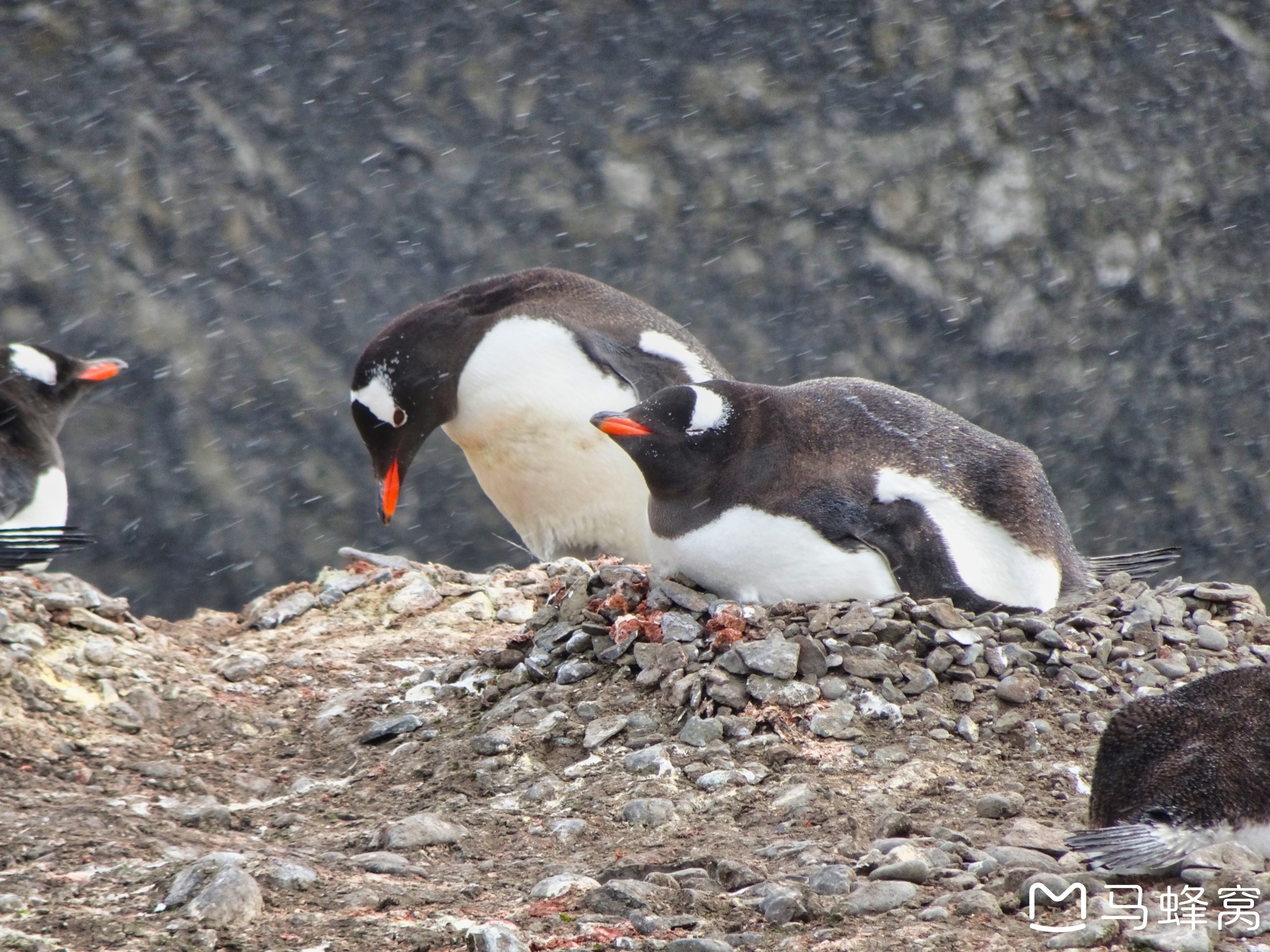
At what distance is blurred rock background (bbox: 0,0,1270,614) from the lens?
6.83m

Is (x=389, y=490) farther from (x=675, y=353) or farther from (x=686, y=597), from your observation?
(x=686, y=597)

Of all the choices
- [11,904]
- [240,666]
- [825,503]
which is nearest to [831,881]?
[11,904]

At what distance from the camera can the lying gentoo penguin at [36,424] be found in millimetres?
4133

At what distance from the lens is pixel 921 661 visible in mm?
2699

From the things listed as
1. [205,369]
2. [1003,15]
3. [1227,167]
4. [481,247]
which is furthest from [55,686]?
[1227,167]

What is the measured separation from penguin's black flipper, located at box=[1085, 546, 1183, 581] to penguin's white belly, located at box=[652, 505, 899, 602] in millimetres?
1018

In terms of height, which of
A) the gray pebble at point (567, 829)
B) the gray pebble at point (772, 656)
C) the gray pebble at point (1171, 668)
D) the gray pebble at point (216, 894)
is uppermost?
the gray pebble at point (216, 894)

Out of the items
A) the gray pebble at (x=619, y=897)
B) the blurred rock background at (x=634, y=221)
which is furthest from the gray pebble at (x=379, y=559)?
the blurred rock background at (x=634, y=221)

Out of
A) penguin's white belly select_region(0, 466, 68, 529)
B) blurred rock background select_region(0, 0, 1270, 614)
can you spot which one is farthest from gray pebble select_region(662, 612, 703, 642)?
blurred rock background select_region(0, 0, 1270, 614)

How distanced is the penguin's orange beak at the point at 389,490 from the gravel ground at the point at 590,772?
52cm

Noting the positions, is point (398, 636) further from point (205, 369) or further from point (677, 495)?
point (205, 369)

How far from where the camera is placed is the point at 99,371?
4.52 metres

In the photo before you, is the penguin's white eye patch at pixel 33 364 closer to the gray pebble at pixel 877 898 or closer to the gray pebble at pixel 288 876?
the gray pebble at pixel 288 876

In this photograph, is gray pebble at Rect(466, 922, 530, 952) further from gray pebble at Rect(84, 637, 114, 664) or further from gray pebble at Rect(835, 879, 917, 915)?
gray pebble at Rect(84, 637, 114, 664)
